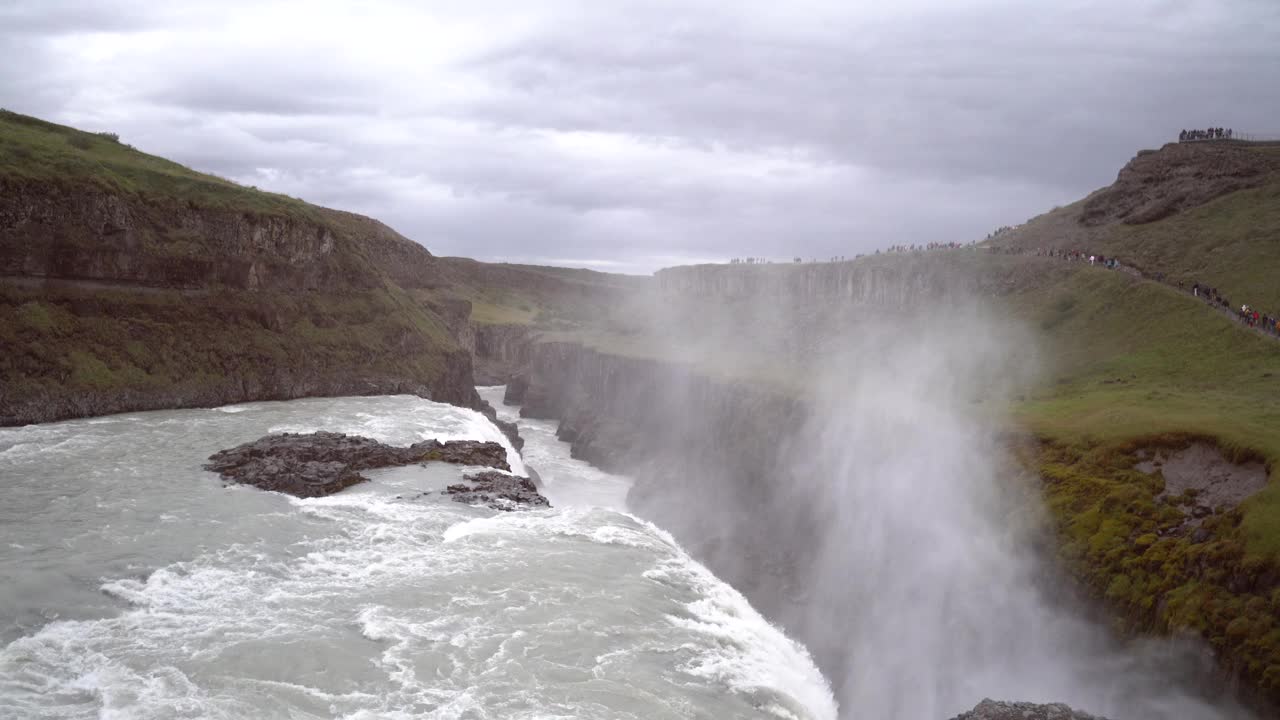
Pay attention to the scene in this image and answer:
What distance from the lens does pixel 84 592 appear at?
19344 mm

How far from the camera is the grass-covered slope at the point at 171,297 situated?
41.1 m

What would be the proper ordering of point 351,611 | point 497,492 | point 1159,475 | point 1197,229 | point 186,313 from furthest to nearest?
point 1197,229, point 186,313, point 497,492, point 1159,475, point 351,611

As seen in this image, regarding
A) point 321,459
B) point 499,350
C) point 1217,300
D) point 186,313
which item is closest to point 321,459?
point 321,459

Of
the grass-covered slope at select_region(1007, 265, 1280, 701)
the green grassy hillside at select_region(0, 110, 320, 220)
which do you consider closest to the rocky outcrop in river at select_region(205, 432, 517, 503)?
the grass-covered slope at select_region(1007, 265, 1280, 701)

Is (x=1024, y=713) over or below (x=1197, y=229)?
below

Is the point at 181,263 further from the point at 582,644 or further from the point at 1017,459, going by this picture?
the point at 1017,459

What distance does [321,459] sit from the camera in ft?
103

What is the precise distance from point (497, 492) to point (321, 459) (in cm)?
707

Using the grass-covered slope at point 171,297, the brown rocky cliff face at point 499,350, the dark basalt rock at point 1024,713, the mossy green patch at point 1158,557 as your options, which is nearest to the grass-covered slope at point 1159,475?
the mossy green patch at point 1158,557

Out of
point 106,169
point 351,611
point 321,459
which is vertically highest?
point 106,169

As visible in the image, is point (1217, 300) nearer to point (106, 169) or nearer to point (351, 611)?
point (351, 611)

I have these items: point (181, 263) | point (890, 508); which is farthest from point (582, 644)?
point (181, 263)

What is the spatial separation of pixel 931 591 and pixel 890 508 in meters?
5.64

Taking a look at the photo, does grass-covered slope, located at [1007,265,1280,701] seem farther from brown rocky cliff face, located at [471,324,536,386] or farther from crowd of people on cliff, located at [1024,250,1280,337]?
brown rocky cliff face, located at [471,324,536,386]
